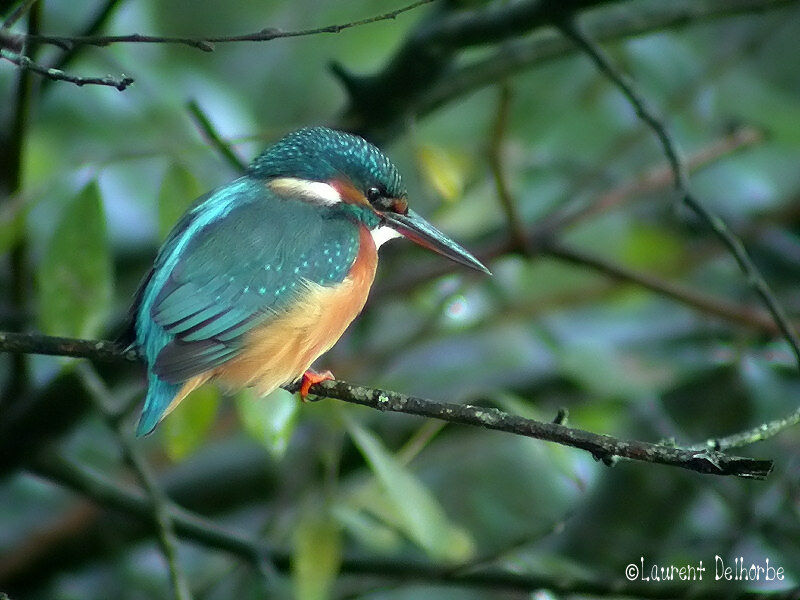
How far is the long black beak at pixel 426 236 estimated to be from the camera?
216 centimetres

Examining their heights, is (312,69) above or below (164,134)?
above

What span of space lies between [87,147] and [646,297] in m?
1.97

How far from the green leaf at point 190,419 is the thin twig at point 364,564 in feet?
0.98

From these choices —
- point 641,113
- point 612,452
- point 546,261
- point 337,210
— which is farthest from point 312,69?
point 612,452

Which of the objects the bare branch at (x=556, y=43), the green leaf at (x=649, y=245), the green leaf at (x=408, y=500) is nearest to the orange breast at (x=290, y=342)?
the green leaf at (x=408, y=500)

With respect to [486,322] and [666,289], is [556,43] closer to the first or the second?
[666,289]

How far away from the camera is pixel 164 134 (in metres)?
2.83

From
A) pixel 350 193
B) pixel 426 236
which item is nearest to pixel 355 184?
pixel 350 193

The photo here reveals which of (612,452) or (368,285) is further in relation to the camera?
(368,285)

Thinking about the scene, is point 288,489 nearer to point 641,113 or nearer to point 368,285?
point 368,285

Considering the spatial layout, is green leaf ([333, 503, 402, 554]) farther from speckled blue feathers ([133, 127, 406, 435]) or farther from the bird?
speckled blue feathers ([133, 127, 406, 435])

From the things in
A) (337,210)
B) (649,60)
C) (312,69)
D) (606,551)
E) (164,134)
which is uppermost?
(312,69)

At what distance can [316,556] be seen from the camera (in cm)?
200

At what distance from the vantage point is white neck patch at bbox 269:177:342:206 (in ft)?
7.04
